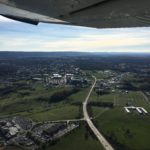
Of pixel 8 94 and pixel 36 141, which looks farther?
pixel 8 94

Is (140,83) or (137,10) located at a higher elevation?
(137,10)

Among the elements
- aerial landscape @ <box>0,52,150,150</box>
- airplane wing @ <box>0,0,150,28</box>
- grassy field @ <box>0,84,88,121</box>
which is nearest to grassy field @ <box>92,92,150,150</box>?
aerial landscape @ <box>0,52,150,150</box>

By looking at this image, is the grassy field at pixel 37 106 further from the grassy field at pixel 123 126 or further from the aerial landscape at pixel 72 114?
the grassy field at pixel 123 126

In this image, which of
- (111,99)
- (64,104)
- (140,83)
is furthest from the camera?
(140,83)

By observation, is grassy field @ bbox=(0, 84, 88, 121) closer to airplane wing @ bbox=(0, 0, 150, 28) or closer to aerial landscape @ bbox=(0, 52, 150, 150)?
aerial landscape @ bbox=(0, 52, 150, 150)

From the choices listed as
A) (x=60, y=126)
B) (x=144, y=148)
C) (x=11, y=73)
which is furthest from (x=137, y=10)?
(x=11, y=73)

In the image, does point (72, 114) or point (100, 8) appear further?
point (72, 114)

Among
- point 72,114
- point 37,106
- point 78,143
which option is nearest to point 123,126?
point 72,114

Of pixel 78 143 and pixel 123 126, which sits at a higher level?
pixel 78 143

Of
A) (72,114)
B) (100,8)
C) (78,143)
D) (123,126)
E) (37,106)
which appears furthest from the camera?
(37,106)

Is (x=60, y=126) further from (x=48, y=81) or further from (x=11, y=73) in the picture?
(x=11, y=73)

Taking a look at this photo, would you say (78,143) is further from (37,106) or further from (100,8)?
(100,8)
